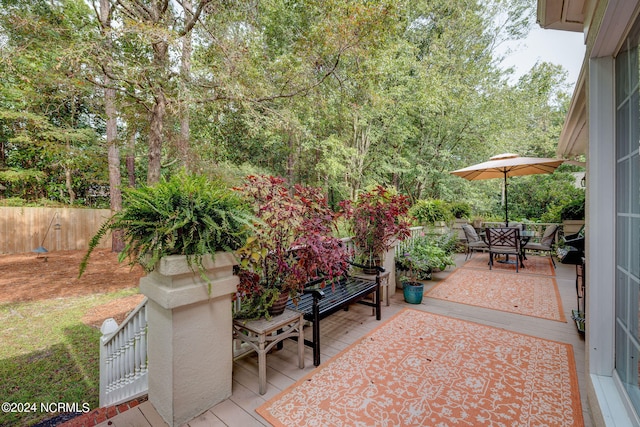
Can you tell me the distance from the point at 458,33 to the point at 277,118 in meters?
9.20

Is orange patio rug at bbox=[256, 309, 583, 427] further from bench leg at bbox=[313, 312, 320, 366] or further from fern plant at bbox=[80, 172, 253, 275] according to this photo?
fern plant at bbox=[80, 172, 253, 275]

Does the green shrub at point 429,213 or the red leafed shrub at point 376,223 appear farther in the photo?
the green shrub at point 429,213

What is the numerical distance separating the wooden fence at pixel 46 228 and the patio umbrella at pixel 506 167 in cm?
1089

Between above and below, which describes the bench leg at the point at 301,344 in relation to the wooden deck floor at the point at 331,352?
above

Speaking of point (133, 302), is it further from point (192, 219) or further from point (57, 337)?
point (192, 219)

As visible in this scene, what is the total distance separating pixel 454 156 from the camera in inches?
462

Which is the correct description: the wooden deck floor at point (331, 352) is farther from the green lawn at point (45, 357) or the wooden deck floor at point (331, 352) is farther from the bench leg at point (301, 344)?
the green lawn at point (45, 357)

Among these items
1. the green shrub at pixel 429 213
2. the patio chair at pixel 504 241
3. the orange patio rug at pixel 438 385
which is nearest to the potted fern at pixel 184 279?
the orange patio rug at pixel 438 385

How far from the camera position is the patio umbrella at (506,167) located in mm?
5809

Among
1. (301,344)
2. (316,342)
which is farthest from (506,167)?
(301,344)

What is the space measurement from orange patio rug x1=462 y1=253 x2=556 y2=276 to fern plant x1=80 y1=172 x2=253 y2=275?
634 centimetres

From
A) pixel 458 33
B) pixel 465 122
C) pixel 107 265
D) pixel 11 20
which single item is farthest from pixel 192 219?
pixel 458 33

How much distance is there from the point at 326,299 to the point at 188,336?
1.44m

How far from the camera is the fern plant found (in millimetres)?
1745
